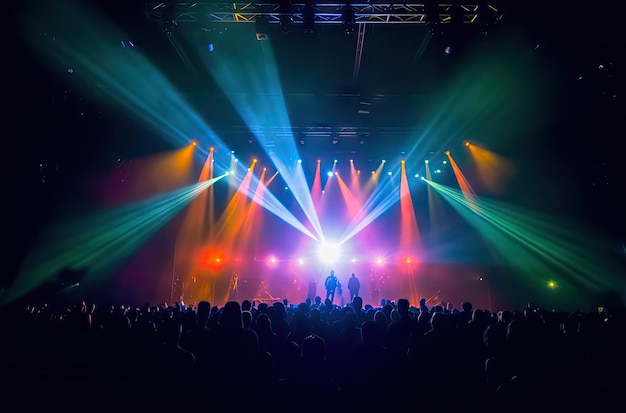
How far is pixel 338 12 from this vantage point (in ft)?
24.6

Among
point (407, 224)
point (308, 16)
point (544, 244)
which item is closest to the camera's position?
point (308, 16)

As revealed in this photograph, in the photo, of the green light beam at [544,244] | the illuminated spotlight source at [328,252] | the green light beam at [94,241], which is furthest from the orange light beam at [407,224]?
the green light beam at [94,241]

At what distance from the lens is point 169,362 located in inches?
141

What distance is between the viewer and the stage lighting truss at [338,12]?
24.1 feet

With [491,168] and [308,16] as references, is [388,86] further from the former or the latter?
[491,168]

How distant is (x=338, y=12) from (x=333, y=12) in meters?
0.11

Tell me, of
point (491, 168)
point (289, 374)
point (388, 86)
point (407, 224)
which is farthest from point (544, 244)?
point (289, 374)

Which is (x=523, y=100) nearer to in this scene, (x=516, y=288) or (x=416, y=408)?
(x=516, y=288)

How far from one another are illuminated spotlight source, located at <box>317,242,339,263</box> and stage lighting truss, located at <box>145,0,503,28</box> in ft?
47.4

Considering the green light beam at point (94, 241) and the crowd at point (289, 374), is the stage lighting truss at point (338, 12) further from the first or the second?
the green light beam at point (94, 241)

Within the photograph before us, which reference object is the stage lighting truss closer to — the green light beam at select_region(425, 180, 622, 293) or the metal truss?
the metal truss

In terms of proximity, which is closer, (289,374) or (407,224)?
(289,374)

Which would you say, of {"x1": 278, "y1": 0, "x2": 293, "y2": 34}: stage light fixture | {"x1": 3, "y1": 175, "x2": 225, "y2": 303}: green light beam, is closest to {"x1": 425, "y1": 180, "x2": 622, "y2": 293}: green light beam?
{"x1": 278, "y1": 0, "x2": 293, "y2": 34}: stage light fixture

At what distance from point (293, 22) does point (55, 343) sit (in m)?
7.39
